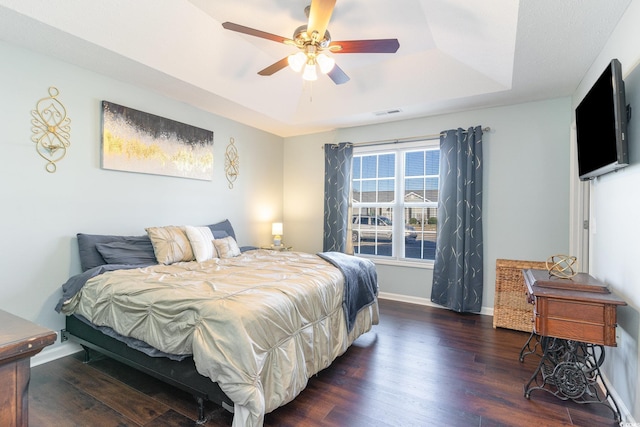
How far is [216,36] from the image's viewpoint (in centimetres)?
302

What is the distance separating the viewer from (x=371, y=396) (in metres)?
2.12

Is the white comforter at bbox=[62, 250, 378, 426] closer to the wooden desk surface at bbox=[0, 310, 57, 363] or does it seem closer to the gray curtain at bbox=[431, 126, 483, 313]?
the wooden desk surface at bbox=[0, 310, 57, 363]

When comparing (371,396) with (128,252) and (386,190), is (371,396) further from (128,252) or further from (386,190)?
(386,190)

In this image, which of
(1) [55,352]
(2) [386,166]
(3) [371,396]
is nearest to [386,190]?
(2) [386,166]

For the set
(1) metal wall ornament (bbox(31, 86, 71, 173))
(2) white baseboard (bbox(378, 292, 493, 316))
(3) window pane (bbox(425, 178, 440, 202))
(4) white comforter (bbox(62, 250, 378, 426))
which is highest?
(1) metal wall ornament (bbox(31, 86, 71, 173))

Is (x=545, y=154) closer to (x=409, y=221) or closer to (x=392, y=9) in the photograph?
(x=409, y=221)

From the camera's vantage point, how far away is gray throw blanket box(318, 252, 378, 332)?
8.84 ft

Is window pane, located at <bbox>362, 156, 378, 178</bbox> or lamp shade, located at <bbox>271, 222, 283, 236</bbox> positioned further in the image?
lamp shade, located at <bbox>271, 222, 283, 236</bbox>

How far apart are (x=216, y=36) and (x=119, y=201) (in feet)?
6.16

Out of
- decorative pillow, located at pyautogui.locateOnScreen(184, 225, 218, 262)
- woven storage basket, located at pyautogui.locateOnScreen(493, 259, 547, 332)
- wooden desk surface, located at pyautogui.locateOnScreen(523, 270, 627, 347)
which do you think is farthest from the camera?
woven storage basket, located at pyautogui.locateOnScreen(493, 259, 547, 332)

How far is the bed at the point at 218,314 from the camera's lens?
163cm

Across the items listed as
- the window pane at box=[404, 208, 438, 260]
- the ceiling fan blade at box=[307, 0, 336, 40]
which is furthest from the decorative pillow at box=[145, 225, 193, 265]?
the window pane at box=[404, 208, 438, 260]

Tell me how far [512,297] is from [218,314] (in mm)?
3181

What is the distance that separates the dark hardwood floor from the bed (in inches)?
6.7
